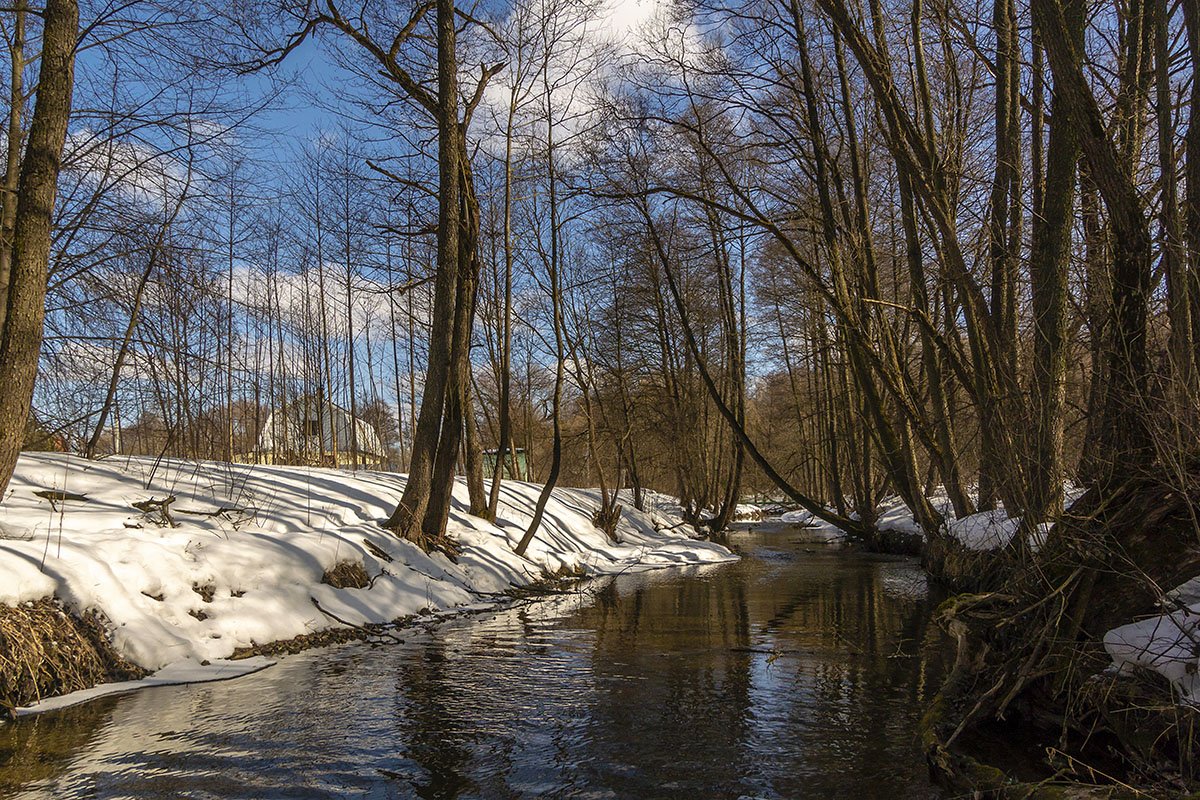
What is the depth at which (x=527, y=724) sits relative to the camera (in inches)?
214

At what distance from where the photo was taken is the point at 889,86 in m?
9.92

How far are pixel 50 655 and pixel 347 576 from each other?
3.93m

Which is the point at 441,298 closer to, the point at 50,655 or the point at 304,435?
the point at 50,655

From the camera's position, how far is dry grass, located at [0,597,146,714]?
5.46 meters

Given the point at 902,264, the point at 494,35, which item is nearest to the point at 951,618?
the point at 494,35

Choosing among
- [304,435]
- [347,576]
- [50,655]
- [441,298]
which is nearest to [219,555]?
[347,576]

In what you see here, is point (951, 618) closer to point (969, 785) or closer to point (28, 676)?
point (969, 785)

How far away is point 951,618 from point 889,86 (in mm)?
7541

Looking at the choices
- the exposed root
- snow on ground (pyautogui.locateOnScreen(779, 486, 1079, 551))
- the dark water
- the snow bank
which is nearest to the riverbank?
the dark water

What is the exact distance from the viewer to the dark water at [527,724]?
14.0 feet

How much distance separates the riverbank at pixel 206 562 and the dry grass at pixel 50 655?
0.05ft

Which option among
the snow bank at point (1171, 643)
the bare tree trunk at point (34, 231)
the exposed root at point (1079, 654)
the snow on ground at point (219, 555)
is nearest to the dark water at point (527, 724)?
the exposed root at point (1079, 654)

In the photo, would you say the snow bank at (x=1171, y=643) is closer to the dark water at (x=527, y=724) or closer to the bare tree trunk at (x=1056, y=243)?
the dark water at (x=527, y=724)

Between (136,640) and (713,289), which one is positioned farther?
(713,289)
